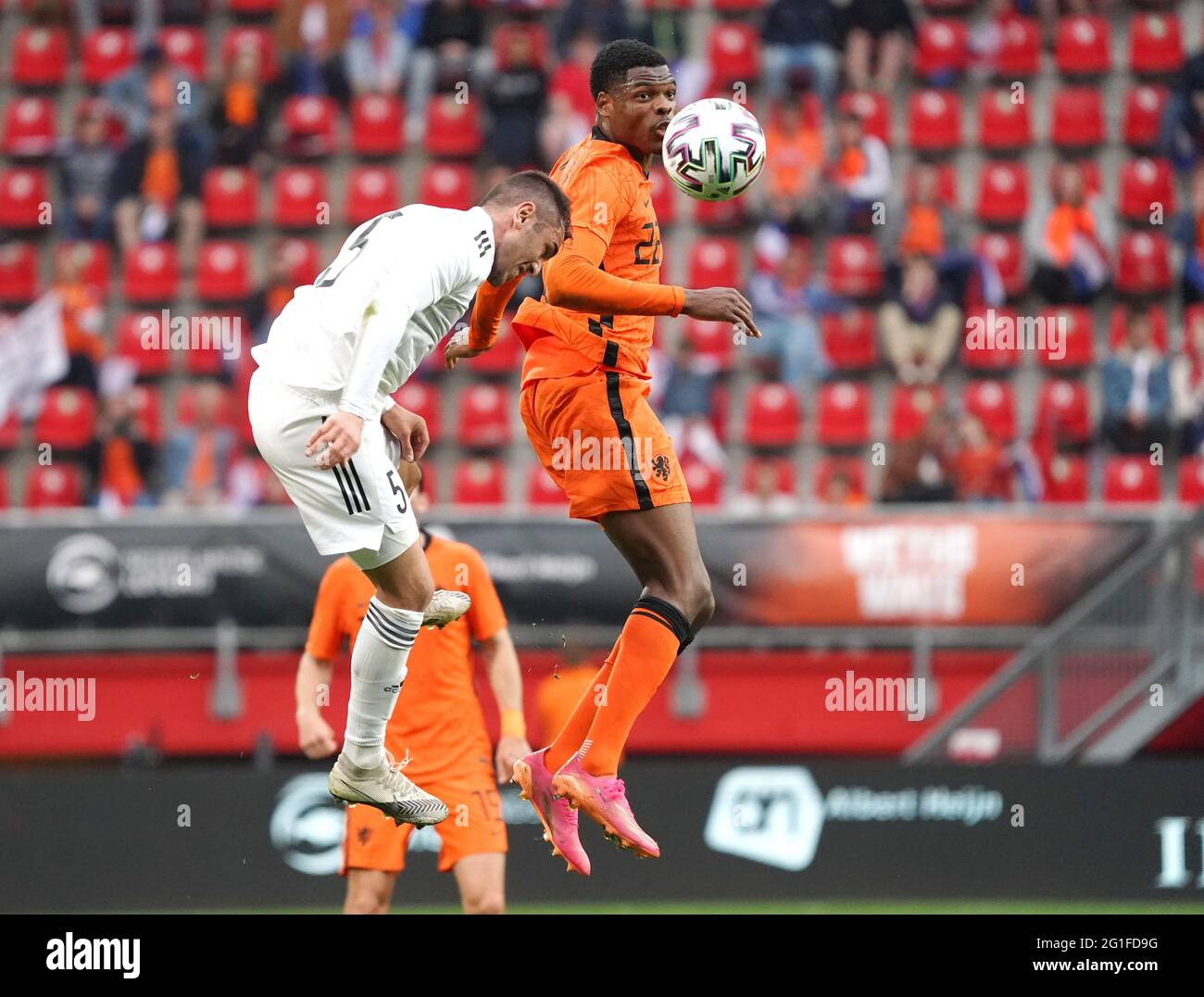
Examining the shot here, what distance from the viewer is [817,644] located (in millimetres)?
12328

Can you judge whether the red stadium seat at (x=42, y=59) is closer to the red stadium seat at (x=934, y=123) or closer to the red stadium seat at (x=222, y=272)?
the red stadium seat at (x=222, y=272)

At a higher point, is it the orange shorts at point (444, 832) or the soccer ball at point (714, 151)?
the soccer ball at point (714, 151)

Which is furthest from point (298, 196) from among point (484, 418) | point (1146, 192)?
point (1146, 192)

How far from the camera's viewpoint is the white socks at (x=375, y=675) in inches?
251

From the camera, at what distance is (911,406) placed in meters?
14.0

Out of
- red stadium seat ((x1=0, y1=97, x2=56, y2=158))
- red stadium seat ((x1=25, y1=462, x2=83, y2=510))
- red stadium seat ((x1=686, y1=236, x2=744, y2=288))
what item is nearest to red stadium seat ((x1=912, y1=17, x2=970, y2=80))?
red stadium seat ((x1=686, y1=236, x2=744, y2=288))

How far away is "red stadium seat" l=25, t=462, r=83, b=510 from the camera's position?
1416 cm

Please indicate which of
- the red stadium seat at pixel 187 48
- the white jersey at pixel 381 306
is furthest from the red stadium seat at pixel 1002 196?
the white jersey at pixel 381 306

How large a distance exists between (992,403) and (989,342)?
45 cm

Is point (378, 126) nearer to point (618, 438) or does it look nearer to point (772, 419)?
point (772, 419)

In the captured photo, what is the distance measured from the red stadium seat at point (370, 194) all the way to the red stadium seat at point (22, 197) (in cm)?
261

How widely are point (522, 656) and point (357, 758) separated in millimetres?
5203

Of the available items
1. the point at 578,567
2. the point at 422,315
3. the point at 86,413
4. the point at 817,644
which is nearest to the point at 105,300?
the point at 86,413

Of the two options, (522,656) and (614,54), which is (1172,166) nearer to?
(522,656)
